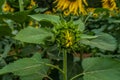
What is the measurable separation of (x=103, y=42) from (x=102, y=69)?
0.09m

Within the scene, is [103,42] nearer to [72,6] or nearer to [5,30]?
[5,30]

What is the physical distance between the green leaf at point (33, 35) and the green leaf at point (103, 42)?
0.12m

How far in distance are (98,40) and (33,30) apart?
204mm

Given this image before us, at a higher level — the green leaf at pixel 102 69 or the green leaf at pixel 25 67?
the green leaf at pixel 25 67

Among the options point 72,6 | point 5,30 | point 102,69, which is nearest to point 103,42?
point 102,69

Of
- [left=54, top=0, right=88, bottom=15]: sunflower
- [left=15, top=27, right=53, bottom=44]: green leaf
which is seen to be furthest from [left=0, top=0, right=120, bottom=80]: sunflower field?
[left=54, top=0, right=88, bottom=15]: sunflower

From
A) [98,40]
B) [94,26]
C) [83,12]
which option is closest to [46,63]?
[98,40]

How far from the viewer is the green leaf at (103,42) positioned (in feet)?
4.04

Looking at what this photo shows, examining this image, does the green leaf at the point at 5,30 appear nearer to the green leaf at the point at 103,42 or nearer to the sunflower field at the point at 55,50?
the sunflower field at the point at 55,50

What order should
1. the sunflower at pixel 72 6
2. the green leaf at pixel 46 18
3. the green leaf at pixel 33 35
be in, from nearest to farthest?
A: the green leaf at pixel 33 35, the green leaf at pixel 46 18, the sunflower at pixel 72 6

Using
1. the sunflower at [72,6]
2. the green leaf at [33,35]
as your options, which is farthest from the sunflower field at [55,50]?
the sunflower at [72,6]

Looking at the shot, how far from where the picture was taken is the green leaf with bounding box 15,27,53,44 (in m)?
1.17

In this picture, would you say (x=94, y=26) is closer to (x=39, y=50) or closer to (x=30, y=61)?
(x=39, y=50)

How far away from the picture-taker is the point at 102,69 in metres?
1.24
